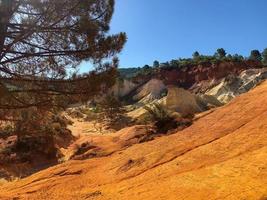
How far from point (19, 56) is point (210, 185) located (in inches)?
242

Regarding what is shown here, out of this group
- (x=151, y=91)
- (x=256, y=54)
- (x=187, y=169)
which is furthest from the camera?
(x=256, y=54)

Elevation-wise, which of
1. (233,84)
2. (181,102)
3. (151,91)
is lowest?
(181,102)

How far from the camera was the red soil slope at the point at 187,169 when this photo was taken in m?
8.50

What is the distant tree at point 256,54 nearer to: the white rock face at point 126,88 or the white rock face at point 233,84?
the white rock face at point 126,88

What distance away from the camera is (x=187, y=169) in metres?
10.4

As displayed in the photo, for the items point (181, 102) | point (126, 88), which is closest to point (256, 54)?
point (126, 88)

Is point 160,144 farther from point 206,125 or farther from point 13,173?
point 13,173

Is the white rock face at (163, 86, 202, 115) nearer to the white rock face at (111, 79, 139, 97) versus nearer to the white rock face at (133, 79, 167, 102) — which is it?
the white rock face at (133, 79, 167, 102)

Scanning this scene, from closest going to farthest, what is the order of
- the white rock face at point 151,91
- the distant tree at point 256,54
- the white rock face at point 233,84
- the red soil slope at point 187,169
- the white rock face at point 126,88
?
the red soil slope at point 187,169
the white rock face at point 233,84
the white rock face at point 151,91
the white rock face at point 126,88
the distant tree at point 256,54

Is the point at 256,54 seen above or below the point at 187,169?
above

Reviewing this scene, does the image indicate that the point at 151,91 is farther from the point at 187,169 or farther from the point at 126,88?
the point at 187,169

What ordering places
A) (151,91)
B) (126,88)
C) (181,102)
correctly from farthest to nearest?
(126,88) < (151,91) < (181,102)

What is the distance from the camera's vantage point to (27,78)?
465 inches

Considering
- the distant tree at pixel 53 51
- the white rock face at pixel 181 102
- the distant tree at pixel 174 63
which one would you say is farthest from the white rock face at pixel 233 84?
the distant tree at pixel 53 51
